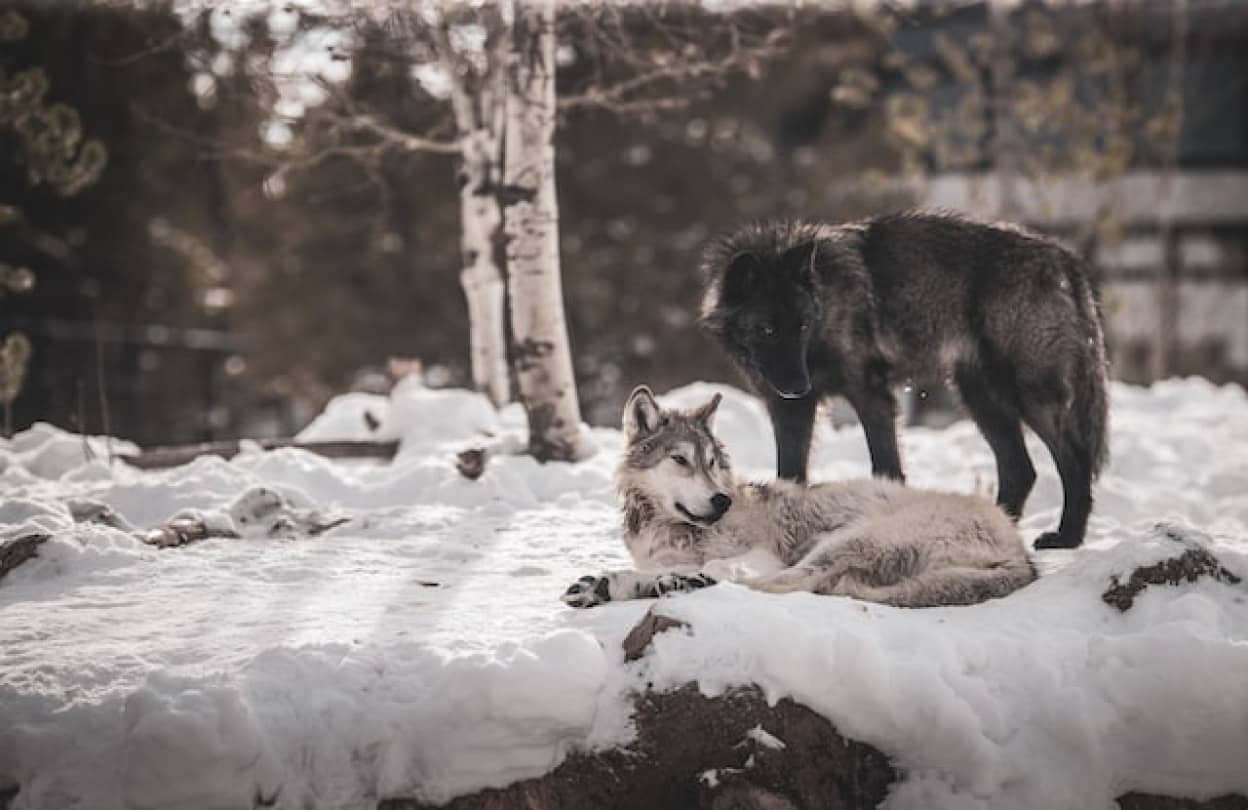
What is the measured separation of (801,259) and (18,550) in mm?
3822

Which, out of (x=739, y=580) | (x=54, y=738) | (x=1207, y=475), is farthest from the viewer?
(x=1207, y=475)

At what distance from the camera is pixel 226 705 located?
109 inches

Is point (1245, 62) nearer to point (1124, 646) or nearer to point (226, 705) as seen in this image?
point (1124, 646)

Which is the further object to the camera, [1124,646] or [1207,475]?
[1207,475]

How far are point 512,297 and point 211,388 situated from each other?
8201mm

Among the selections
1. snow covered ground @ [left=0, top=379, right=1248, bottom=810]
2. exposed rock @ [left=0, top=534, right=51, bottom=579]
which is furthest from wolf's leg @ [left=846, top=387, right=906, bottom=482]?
exposed rock @ [left=0, top=534, right=51, bottom=579]

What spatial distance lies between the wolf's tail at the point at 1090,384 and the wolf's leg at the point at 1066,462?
56 millimetres

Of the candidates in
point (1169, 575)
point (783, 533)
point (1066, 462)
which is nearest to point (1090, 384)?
point (1066, 462)

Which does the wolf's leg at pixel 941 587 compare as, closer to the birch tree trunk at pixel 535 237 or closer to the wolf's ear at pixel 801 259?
the wolf's ear at pixel 801 259

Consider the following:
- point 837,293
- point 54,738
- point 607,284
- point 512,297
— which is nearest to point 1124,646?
point 837,293

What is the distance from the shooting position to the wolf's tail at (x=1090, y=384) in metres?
5.15

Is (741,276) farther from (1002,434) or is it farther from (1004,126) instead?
(1004,126)

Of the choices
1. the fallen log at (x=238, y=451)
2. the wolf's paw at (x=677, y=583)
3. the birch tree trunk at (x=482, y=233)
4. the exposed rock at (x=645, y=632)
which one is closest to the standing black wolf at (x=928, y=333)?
the wolf's paw at (x=677, y=583)

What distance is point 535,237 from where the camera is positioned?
6637 mm
